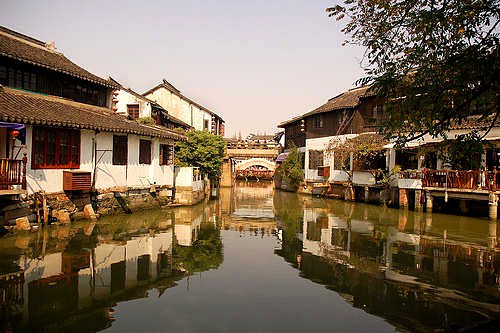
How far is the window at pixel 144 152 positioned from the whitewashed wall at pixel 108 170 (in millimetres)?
194

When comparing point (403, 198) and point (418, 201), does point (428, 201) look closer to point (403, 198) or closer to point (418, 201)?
point (418, 201)

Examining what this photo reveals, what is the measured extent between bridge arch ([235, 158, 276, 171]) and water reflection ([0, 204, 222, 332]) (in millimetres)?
36343

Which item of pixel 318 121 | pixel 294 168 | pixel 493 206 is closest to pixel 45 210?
pixel 493 206

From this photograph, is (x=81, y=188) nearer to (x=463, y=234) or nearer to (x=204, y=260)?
(x=204, y=260)

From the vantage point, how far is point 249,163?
182ft

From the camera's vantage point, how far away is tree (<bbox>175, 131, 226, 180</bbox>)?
27891 mm

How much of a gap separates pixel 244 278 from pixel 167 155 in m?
15.0

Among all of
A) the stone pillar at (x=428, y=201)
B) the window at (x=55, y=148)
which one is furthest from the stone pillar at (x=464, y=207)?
the window at (x=55, y=148)

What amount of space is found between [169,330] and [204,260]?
4868 mm

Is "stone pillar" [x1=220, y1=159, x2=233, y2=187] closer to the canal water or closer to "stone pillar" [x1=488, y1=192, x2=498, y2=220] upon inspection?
the canal water

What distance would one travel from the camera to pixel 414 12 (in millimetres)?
6609

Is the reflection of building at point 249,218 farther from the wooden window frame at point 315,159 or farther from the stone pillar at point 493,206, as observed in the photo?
the stone pillar at point 493,206

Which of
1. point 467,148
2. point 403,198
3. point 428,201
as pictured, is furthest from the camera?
point 403,198

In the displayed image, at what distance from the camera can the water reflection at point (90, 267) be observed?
7328 millimetres
